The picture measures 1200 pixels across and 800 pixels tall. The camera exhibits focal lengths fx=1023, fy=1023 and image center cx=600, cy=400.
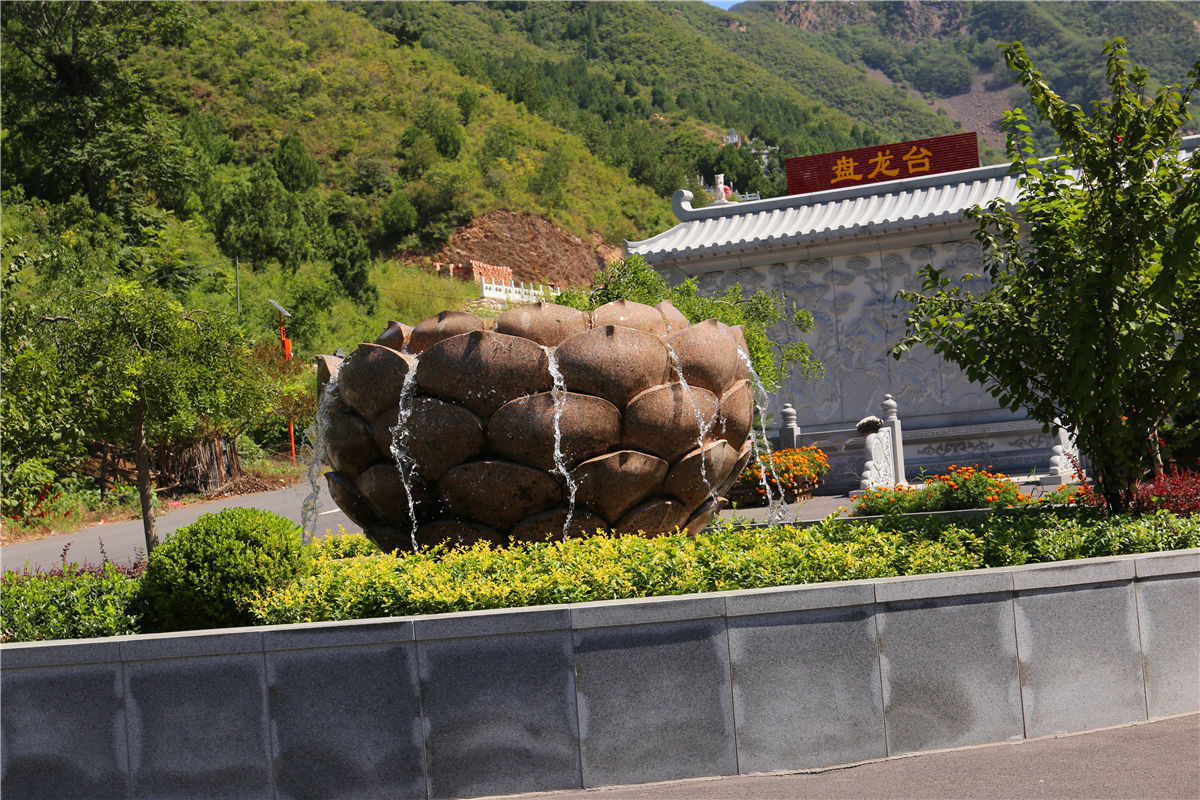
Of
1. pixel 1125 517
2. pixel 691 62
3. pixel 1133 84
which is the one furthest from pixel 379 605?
pixel 691 62

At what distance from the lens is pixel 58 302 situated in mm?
11398

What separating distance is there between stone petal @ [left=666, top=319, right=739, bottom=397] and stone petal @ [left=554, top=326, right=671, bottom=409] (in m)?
0.21

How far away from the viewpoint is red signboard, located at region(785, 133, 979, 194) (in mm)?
20844

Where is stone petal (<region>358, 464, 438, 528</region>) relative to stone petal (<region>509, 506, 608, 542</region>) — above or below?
above

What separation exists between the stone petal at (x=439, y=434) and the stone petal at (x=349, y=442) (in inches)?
9.3

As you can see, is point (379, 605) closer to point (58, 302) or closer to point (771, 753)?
point (771, 753)

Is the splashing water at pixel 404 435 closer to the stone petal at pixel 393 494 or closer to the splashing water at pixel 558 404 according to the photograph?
the stone petal at pixel 393 494

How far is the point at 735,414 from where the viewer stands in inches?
245

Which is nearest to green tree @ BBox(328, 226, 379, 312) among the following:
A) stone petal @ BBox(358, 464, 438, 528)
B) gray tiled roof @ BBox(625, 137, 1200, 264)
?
gray tiled roof @ BBox(625, 137, 1200, 264)

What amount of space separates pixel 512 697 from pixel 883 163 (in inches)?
748

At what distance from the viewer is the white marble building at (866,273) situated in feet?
62.0

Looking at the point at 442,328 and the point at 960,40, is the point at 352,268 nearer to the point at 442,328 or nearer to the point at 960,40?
the point at 442,328

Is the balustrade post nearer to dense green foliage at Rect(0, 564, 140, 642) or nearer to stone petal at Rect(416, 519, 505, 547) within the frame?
stone petal at Rect(416, 519, 505, 547)

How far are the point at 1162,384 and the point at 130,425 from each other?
1041 cm
